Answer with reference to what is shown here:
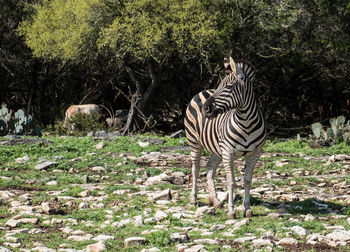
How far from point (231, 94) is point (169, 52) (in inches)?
513

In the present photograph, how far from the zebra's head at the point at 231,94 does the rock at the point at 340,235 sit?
2171 mm

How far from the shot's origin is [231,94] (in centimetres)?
796

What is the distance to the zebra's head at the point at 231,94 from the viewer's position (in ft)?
26.1

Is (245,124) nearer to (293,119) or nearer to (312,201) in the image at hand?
(312,201)

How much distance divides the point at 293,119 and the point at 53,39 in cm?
1088

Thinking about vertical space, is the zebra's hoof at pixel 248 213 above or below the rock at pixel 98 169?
above

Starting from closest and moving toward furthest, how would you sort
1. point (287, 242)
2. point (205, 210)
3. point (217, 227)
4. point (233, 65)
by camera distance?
point (287, 242) < point (217, 227) < point (233, 65) < point (205, 210)

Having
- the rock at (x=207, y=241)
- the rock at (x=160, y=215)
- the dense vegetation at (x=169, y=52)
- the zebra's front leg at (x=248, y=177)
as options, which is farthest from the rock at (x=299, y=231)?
the dense vegetation at (x=169, y=52)

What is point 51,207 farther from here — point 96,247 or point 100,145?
point 100,145

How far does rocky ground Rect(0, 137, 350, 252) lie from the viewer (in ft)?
22.0

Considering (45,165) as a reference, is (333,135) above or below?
above

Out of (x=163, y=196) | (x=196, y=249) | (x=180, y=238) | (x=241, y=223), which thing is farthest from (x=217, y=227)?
(x=163, y=196)

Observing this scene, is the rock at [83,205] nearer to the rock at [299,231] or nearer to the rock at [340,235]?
the rock at [299,231]

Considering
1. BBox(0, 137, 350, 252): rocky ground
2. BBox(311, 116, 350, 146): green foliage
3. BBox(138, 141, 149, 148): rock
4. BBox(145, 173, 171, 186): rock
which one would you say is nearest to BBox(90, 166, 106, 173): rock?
BBox(0, 137, 350, 252): rocky ground
